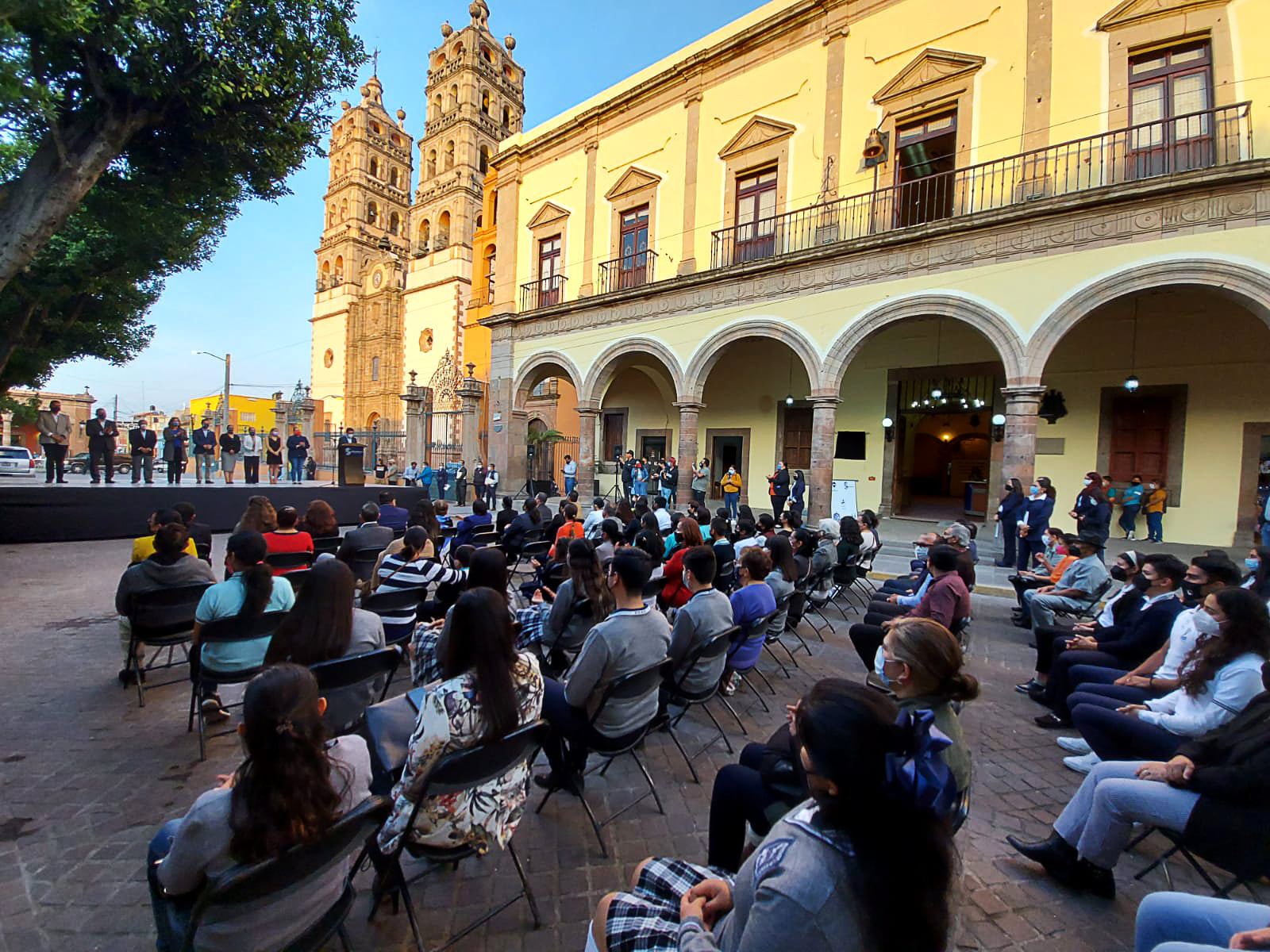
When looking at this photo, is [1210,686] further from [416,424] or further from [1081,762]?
[416,424]

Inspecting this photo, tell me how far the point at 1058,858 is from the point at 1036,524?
23.2ft

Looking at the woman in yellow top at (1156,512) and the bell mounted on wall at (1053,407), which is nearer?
the woman in yellow top at (1156,512)

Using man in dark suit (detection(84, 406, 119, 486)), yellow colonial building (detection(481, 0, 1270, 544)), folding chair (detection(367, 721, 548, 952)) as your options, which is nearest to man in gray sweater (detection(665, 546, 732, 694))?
folding chair (detection(367, 721, 548, 952))

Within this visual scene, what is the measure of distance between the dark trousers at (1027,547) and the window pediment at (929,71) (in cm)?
885

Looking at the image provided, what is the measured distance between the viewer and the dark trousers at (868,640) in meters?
4.16

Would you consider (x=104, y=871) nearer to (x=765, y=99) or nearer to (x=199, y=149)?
(x=199, y=149)

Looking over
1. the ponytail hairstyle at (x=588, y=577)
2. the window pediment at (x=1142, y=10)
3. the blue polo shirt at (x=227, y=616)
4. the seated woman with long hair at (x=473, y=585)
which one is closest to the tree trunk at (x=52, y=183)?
the blue polo shirt at (x=227, y=616)

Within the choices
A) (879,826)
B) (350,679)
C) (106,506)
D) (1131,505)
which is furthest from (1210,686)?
(106,506)

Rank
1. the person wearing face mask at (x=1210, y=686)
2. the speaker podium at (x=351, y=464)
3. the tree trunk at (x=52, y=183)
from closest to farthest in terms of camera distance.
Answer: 1. the person wearing face mask at (x=1210, y=686)
2. the tree trunk at (x=52, y=183)
3. the speaker podium at (x=351, y=464)

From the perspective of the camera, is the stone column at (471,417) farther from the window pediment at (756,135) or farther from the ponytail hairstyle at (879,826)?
the ponytail hairstyle at (879,826)

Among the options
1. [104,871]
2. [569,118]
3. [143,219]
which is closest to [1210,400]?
[104,871]

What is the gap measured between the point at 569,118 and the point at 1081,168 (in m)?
13.3

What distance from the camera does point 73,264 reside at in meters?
10.2

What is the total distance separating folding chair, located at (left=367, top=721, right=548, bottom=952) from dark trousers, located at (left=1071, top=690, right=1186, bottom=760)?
9.33ft
